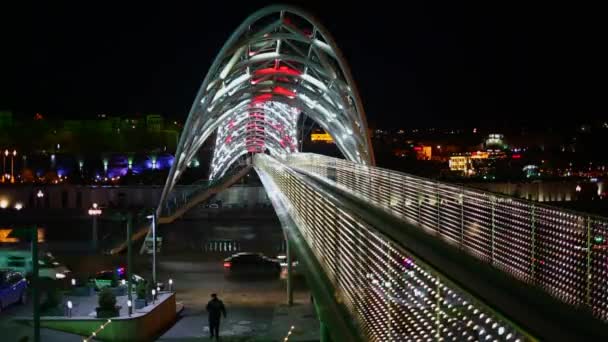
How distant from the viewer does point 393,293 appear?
599 centimetres

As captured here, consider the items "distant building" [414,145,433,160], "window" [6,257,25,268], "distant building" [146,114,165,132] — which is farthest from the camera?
"distant building" [414,145,433,160]

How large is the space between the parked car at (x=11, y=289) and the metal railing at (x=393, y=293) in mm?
16689

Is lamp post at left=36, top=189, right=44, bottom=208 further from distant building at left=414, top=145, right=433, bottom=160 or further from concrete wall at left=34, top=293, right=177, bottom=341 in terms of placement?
distant building at left=414, top=145, right=433, bottom=160

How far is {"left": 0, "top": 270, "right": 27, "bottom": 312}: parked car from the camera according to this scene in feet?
77.4

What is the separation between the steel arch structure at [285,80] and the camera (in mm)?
44938

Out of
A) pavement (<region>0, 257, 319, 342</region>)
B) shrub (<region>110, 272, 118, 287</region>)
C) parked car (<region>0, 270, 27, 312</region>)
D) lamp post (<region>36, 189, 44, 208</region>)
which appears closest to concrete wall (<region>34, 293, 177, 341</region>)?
pavement (<region>0, 257, 319, 342</region>)

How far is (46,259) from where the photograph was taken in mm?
32625

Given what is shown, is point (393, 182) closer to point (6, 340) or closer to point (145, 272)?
point (6, 340)

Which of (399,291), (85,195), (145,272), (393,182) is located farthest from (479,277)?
(85,195)

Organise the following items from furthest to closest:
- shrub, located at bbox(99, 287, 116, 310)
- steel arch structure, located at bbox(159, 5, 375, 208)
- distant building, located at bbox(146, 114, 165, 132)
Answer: distant building, located at bbox(146, 114, 165, 132), steel arch structure, located at bbox(159, 5, 375, 208), shrub, located at bbox(99, 287, 116, 310)

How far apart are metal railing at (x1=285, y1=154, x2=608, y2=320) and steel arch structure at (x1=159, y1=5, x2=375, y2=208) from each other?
29147mm

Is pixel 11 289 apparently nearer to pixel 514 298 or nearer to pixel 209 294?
pixel 209 294

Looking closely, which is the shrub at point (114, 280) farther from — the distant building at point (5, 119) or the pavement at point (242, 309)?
the distant building at point (5, 119)

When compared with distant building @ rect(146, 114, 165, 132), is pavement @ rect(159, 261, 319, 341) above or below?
below
